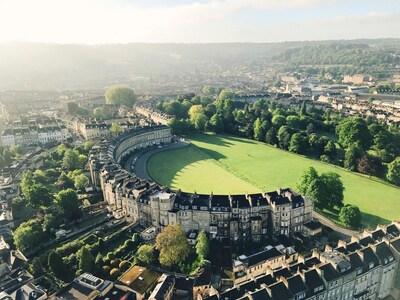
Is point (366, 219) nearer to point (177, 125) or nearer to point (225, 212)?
point (225, 212)

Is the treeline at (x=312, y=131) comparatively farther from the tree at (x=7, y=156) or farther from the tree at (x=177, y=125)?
the tree at (x=7, y=156)

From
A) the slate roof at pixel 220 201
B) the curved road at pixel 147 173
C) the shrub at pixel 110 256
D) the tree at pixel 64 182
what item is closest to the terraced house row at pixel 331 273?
the slate roof at pixel 220 201

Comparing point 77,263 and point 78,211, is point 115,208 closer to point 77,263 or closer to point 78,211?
point 78,211

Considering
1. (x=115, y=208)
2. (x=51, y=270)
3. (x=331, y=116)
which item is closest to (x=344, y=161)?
(x=331, y=116)

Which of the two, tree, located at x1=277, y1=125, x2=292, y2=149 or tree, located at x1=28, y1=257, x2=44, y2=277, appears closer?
tree, located at x1=28, y1=257, x2=44, y2=277

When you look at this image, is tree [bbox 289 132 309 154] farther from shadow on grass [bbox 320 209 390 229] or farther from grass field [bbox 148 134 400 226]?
shadow on grass [bbox 320 209 390 229]

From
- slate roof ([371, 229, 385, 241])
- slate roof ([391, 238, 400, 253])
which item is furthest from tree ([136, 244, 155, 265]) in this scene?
slate roof ([391, 238, 400, 253])
